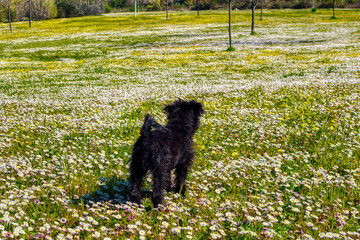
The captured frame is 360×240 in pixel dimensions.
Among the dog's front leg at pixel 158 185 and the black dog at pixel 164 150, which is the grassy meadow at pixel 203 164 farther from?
the black dog at pixel 164 150

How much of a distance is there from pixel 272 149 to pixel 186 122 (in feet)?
10.5

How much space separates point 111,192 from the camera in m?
4.57

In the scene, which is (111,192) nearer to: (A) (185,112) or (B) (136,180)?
(B) (136,180)

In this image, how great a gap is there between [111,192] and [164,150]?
1.37 m

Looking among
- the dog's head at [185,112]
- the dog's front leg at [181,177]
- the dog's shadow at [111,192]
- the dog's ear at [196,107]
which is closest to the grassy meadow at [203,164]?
the dog's shadow at [111,192]

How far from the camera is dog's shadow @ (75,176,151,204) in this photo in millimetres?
4219

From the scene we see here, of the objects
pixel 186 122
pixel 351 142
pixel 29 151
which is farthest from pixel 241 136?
pixel 29 151

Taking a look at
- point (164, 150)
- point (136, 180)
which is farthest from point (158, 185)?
point (164, 150)

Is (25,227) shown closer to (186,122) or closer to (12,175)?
(12,175)

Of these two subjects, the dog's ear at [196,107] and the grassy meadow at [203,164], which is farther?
the dog's ear at [196,107]

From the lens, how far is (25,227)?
3.48m

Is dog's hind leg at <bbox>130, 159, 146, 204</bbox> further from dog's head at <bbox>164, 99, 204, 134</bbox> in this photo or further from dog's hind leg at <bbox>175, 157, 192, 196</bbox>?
dog's head at <bbox>164, 99, 204, 134</bbox>

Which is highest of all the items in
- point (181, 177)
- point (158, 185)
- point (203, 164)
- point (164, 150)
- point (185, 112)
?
point (185, 112)

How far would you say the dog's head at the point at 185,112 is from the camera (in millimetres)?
4398
